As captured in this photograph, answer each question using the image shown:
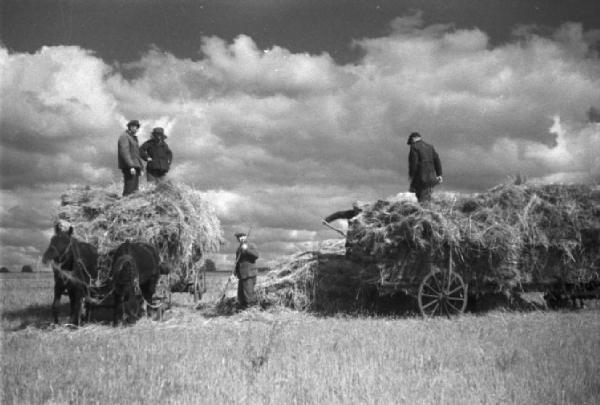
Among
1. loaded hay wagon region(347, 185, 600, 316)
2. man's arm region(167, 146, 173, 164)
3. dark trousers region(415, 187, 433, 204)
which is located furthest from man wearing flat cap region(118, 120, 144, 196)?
dark trousers region(415, 187, 433, 204)

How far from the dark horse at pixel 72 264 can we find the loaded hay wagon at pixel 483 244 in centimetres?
526

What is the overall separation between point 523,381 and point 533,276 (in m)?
6.32

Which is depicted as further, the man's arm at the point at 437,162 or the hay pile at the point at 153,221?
the man's arm at the point at 437,162

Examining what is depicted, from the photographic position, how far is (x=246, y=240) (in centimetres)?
1136

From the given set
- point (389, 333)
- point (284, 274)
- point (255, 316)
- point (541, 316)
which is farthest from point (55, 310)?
point (541, 316)

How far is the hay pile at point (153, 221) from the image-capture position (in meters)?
10.1

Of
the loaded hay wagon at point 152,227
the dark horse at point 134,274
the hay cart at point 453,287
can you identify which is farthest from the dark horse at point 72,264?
the hay cart at point 453,287

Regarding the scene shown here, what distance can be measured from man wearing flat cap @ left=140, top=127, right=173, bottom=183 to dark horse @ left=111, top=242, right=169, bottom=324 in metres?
2.81

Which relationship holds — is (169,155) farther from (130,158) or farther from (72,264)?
(72,264)

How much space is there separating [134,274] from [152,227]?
136cm

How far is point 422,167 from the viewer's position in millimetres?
11102

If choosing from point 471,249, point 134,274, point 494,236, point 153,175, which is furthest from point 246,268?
point 494,236

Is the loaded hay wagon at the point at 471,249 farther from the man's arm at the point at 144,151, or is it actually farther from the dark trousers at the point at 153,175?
the man's arm at the point at 144,151

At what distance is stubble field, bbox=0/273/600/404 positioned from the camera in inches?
179
